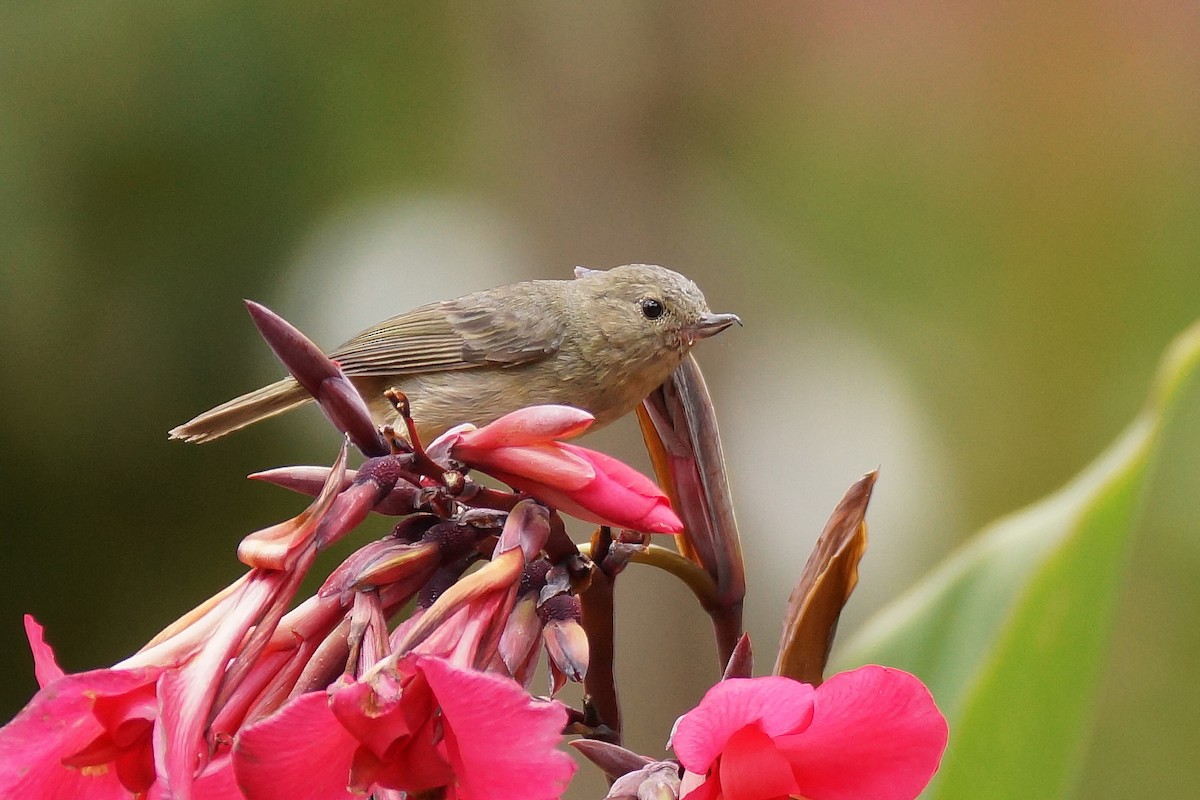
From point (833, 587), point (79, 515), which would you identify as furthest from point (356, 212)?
point (833, 587)

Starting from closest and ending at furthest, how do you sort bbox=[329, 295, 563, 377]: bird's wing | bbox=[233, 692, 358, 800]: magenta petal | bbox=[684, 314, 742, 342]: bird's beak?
bbox=[233, 692, 358, 800]: magenta petal → bbox=[684, 314, 742, 342]: bird's beak → bbox=[329, 295, 563, 377]: bird's wing

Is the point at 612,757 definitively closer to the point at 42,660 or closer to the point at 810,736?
the point at 810,736

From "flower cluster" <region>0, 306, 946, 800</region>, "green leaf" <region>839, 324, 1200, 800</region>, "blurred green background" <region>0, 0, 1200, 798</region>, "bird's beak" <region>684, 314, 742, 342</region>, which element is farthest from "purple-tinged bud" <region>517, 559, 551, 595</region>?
"blurred green background" <region>0, 0, 1200, 798</region>

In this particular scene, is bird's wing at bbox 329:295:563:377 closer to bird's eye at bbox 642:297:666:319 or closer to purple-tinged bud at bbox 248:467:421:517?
bird's eye at bbox 642:297:666:319

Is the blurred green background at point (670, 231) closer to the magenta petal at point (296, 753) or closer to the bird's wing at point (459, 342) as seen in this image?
the bird's wing at point (459, 342)

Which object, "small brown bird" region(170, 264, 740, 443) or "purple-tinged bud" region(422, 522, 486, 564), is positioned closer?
"purple-tinged bud" region(422, 522, 486, 564)

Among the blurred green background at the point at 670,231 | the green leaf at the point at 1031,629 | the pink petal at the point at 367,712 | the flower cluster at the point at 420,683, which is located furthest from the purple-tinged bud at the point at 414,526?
the blurred green background at the point at 670,231
